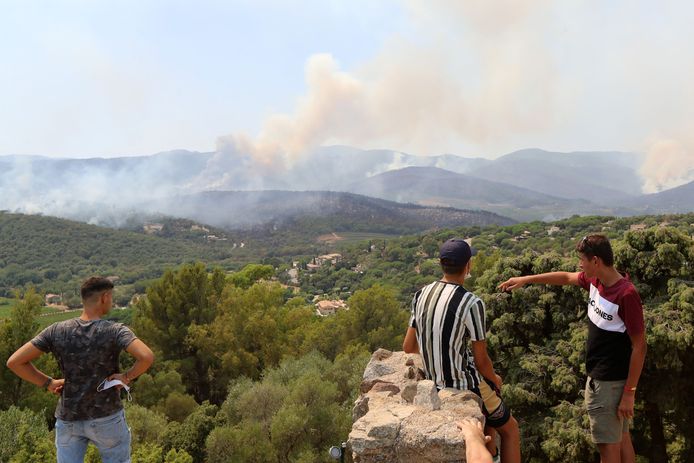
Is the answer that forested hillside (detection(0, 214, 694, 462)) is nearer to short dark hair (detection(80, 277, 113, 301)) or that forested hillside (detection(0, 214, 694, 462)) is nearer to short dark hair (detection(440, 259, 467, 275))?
short dark hair (detection(80, 277, 113, 301))

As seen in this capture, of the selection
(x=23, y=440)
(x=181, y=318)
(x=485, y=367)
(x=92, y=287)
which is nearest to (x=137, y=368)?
(x=92, y=287)

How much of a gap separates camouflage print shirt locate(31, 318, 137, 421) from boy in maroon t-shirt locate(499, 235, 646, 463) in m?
4.88

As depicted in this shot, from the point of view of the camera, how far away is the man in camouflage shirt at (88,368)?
4934mm

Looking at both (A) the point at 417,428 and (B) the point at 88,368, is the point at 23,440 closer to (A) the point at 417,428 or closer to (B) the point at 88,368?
(B) the point at 88,368

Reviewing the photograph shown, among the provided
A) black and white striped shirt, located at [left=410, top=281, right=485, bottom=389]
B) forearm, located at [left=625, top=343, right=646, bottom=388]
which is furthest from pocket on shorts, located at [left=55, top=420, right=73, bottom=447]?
forearm, located at [left=625, top=343, right=646, bottom=388]

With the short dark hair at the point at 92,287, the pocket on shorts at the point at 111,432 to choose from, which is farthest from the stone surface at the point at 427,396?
the short dark hair at the point at 92,287

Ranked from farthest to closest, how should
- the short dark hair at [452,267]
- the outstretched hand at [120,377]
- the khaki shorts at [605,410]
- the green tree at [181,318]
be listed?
1. the green tree at [181,318]
2. the khaki shorts at [605,410]
3. the outstretched hand at [120,377]
4. the short dark hair at [452,267]

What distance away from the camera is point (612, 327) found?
5004 mm

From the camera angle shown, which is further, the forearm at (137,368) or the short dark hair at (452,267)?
the forearm at (137,368)

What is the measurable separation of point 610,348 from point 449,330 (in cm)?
198

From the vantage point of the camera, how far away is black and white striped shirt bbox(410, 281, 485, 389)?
14.4ft

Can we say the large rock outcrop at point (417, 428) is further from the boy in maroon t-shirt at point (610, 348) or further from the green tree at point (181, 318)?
the green tree at point (181, 318)

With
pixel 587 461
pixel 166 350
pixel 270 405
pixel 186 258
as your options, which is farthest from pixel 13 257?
pixel 587 461

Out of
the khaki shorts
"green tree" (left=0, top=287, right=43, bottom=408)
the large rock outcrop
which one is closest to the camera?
the large rock outcrop
